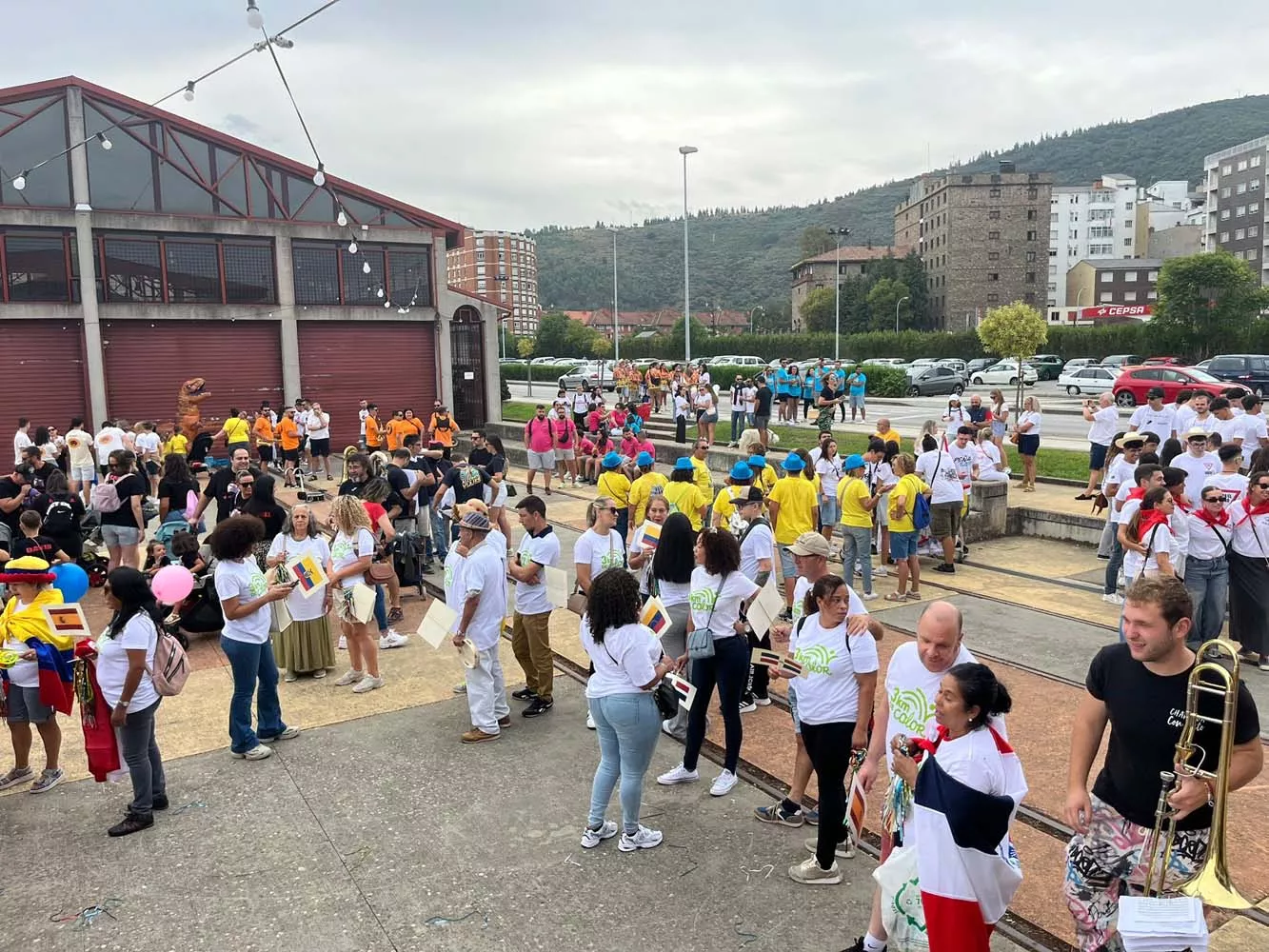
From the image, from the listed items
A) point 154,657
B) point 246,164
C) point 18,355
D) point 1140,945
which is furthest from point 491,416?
point 1140,945

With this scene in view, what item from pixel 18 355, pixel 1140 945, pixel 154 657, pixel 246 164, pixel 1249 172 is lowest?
pixel 1140 945

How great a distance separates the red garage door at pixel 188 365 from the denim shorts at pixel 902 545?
1888cm

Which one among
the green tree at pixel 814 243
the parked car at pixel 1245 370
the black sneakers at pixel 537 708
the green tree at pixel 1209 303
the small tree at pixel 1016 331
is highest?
the green tree at pixel 814 243

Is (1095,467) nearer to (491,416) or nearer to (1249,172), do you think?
(491,416)

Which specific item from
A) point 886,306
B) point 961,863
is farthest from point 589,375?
point 886,306

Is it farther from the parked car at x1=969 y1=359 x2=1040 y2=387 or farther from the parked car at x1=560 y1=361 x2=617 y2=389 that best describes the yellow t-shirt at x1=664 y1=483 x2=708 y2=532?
the parked car at x1=969 y1=359 x2=1040 y2=387

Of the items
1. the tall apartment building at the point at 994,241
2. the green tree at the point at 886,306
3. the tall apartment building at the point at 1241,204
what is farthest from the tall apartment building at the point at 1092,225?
the green tree at the point at 886,306

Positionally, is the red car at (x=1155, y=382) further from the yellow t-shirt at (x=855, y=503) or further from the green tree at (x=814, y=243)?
the green tree at (x=814, y=243)

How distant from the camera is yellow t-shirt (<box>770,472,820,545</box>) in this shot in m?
8.97

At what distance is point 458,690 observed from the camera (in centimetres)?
739

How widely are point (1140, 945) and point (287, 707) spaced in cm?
605

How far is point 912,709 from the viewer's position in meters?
3.77

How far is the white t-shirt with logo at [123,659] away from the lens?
500 centimetres

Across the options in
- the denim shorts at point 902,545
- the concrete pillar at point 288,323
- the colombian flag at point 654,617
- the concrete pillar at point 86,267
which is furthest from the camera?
the concrete pillar at point 288,323
